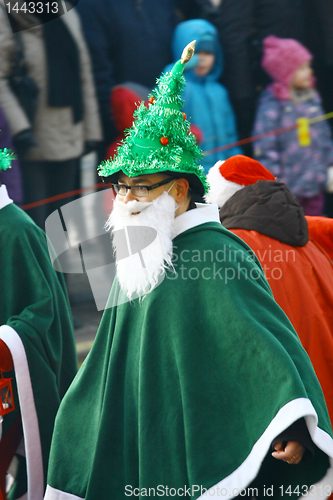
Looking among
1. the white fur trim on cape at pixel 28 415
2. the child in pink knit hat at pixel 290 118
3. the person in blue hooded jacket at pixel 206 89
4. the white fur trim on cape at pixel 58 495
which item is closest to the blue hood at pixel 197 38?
the person in blue hooded jacket at pixel 206 89

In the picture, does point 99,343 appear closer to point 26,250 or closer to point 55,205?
point 26,250

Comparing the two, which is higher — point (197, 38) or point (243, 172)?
point (197, 38)

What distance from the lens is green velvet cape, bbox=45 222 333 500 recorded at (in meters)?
2.39

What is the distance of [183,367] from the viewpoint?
248cm

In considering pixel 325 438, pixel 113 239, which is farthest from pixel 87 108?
pixel 325 438

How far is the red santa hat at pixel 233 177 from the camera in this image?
3.92 metres

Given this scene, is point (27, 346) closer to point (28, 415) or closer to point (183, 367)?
point (28, 415)

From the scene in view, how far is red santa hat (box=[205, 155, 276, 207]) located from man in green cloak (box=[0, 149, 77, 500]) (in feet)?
3.48

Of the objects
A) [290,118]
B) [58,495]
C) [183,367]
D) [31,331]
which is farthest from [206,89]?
[58,495]

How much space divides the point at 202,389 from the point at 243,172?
1781 mm

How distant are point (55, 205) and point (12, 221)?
2.46 metres

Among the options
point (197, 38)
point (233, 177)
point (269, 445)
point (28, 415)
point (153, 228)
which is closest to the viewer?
point (269, 445)

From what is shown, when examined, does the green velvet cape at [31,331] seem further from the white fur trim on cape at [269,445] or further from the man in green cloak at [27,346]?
the white fur trim on cape at [269,445]

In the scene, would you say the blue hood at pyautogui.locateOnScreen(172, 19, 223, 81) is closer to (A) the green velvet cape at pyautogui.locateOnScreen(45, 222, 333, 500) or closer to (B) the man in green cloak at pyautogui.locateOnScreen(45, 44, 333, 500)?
(B) the man in green cloak at pyautogui.locateOnScreen(45, 44, 333, 500)
